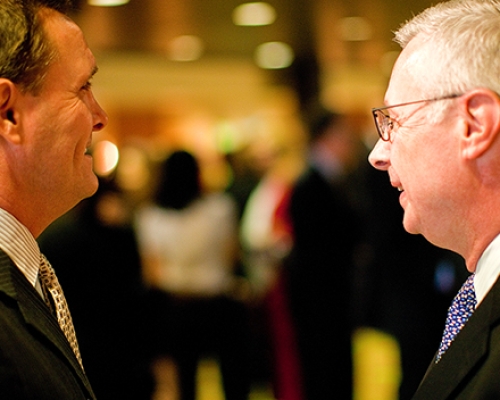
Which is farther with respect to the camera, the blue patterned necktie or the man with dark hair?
the blue patterned necktie

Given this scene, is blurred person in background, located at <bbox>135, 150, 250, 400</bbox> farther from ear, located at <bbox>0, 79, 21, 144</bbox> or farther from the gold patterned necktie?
ear, located at <bbox>0, 79, 21, 144</bbox>

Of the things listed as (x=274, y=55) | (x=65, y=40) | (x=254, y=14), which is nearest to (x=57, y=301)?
(x=65, y=40)

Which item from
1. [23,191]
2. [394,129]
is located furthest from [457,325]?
[23,191]

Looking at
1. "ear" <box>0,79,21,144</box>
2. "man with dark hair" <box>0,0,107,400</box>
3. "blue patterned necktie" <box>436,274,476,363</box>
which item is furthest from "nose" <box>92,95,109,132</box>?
"blue patterned necktie" <box>436,274,476,363</box>

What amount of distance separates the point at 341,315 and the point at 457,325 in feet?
10.4

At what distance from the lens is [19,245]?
5.28 ft

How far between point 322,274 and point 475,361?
A: 3273 millimetres

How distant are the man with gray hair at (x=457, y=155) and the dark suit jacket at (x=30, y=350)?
73 centimetres

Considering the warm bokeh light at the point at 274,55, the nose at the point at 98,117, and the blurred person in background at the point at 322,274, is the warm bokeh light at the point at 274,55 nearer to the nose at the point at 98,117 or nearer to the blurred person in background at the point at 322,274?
the blurred person in background at the point at 322,274

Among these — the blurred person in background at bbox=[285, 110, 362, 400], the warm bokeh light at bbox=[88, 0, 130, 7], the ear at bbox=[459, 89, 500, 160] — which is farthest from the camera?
the warm bokeh light at bbox=[88, 0, 130, 7]

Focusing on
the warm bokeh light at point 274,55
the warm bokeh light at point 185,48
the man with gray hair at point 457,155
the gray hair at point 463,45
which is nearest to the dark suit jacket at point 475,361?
the man with gray hair at point 457,155

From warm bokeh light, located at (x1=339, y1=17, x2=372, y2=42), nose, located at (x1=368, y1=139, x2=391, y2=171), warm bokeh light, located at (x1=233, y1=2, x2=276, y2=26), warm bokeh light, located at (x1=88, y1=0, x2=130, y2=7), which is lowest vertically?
nose, located at (x1=368, y1=139, x2=391, y2=171)

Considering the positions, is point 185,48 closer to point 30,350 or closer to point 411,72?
point 411,72

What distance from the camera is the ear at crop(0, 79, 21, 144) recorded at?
1561mm
